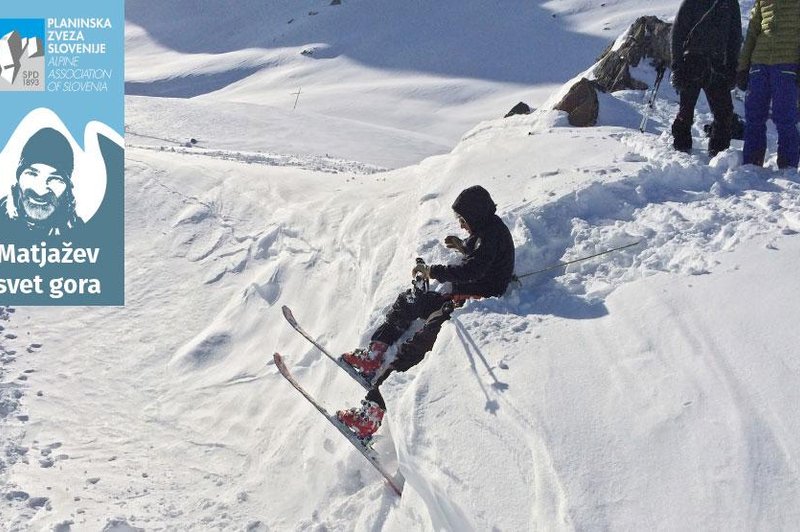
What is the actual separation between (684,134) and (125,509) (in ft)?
17.7

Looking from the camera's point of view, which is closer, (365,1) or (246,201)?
(246,201)

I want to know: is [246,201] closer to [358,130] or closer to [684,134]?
[684,134]

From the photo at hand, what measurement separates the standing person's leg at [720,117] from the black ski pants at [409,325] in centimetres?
309

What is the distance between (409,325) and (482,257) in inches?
29.5

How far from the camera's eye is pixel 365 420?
4.95m

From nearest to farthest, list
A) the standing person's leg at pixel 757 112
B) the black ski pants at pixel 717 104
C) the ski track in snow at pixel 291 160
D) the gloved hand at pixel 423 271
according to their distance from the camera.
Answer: the gloved hand at pixel 423 271, the standing person's leg at pixel 757 112, the black ski pants at pixel 717 104, the ski track in snow at pixel 291 160

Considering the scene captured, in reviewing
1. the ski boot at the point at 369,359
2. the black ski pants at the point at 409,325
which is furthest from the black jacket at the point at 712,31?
the ski boot at the point at 369,359

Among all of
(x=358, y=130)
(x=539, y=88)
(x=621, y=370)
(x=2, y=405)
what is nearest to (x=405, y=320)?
(x=621, y=370)

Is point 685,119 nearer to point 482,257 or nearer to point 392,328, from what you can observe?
point 482,257

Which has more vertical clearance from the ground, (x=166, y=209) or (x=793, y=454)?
(x=793, y=454)

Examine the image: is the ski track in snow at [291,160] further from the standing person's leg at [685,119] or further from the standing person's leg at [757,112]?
the standing person's leg at [757,112]

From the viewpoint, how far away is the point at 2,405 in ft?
23.3

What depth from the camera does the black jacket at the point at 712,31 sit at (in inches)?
255

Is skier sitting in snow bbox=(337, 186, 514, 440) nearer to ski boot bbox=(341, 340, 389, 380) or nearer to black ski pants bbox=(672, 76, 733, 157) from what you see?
ski boot bbox=(341, 340, 389, 380)
